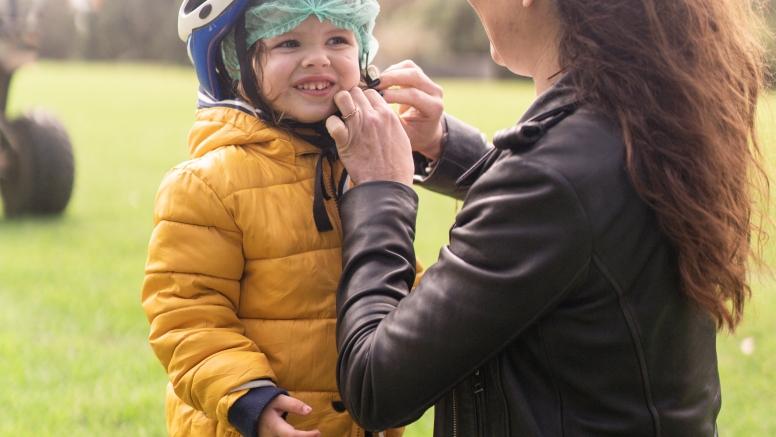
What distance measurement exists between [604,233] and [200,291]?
1017mm

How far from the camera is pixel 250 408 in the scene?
1946 mm

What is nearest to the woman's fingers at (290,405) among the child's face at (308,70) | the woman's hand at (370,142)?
the woman's hand at (370,142)

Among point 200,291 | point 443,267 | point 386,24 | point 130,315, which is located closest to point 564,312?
point 443,267

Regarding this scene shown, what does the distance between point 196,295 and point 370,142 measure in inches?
22.9

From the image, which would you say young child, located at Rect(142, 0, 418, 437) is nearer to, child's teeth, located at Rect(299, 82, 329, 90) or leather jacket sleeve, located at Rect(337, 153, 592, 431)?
child's teeth, located at Rect(299, 82, 329, 90)

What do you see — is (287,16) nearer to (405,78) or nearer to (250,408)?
(405,78)

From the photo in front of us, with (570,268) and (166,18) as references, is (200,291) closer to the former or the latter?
(570,268)

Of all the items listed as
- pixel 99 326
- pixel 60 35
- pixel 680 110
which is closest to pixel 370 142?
pixel 680 110

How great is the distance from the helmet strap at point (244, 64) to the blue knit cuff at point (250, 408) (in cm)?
78

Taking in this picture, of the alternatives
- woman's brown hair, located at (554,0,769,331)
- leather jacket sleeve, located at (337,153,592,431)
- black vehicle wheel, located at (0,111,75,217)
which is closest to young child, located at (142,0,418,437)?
leather jacket sleeve, located at (337,153,592,431)

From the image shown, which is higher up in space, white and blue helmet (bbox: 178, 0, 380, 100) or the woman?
white and blue helmet (bbox: 178, 0, 380, 100)

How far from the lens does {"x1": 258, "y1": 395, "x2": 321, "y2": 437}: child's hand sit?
1.94m

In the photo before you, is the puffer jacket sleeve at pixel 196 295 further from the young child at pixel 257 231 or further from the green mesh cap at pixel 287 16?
the green mesh cap at pixel 287 16

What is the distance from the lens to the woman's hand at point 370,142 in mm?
1982
